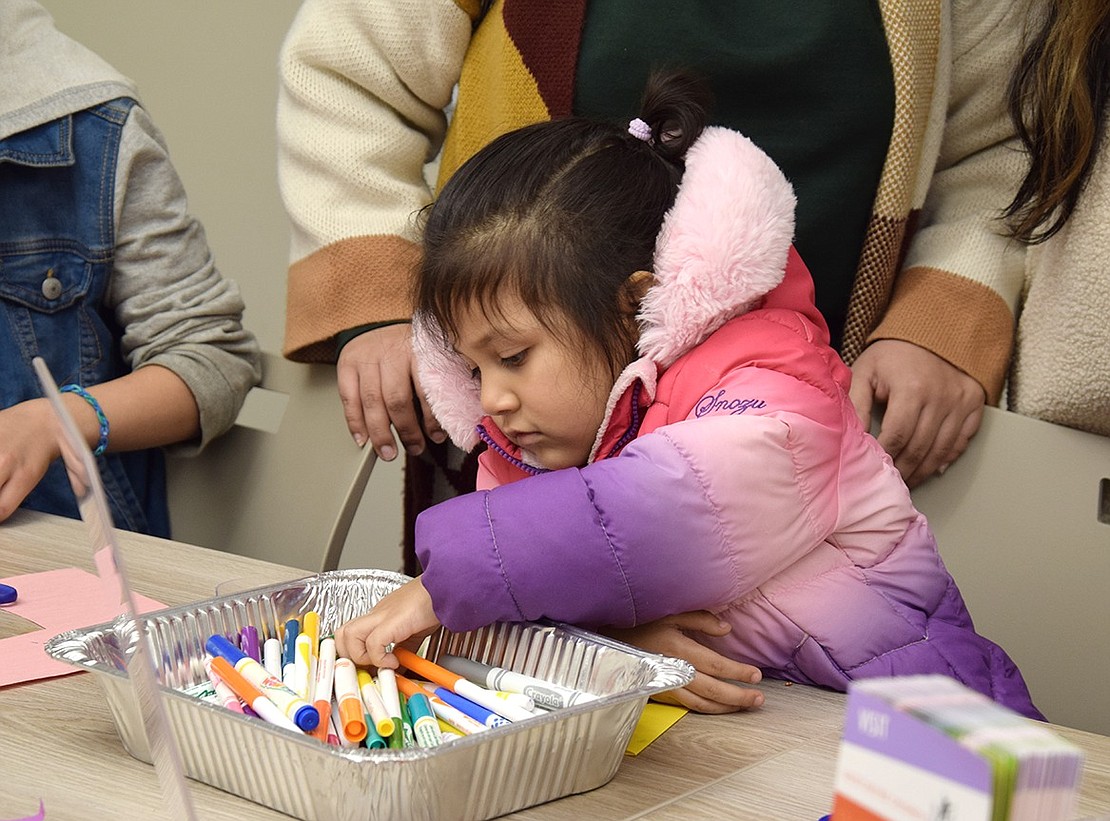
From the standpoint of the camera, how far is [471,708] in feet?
2.24

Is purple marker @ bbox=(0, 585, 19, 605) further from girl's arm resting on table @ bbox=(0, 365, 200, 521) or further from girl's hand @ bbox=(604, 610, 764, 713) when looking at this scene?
girl's hand @ bbox=(604, 610, 764, 713)

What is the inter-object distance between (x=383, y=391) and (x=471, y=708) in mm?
598

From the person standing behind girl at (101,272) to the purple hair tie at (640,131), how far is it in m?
0.62

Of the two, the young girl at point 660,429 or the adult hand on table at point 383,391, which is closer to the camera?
the young girl at point 660,429

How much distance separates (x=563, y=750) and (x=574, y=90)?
0.77 metres

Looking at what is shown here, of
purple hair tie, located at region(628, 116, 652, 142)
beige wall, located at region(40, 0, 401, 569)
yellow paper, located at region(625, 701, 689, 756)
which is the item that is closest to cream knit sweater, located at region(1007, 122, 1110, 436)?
purple hair tie, located at region(628, 116, 652, 142)

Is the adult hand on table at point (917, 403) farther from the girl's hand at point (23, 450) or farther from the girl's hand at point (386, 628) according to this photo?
the girl's hand at point (23, 450)

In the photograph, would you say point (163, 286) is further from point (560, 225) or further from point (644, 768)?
point (644, 768)

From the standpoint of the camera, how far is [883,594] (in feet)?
2.90

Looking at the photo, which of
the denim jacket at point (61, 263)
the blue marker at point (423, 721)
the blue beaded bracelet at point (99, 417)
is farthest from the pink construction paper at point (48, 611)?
the denim jacket at point (61, 263)

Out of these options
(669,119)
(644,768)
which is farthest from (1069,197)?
(644,768)

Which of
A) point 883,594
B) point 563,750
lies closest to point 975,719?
point 563,750

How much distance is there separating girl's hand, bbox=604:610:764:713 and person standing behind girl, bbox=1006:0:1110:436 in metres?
0.50

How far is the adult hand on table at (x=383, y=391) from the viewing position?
4.06 ft
